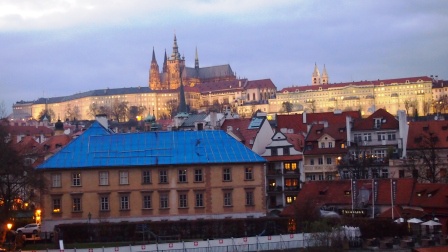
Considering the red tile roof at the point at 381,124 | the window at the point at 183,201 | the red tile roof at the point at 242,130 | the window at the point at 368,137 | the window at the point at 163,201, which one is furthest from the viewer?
the red tile roof at the point at 242,130

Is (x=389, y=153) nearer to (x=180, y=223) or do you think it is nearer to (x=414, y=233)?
(x=414, y=233)

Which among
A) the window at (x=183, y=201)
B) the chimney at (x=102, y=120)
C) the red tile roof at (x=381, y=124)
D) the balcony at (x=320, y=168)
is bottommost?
the window at (x=183, y=201)

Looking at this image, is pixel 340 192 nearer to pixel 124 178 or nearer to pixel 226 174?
pixel 226 174

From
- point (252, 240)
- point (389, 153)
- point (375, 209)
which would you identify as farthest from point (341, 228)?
point (389, 153)

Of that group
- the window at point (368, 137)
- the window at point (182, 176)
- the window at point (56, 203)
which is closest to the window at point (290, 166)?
the window at point (368, 137)

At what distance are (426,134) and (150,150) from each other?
2577cm

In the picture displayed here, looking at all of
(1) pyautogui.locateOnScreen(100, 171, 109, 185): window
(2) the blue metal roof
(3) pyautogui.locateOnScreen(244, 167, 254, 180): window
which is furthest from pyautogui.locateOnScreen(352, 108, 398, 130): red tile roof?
(1) pyautogui.locateOnScreen(100, 171, 109, 185): window

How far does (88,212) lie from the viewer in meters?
50.4

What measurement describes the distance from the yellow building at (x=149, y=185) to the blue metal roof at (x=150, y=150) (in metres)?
0.07

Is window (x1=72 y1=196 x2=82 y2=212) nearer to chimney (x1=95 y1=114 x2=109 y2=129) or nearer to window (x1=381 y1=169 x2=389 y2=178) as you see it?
chimney (x1=95 y1=114 x2=109 y2=129)

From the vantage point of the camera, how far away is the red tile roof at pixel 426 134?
212ft

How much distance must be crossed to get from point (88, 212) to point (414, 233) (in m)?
20.6

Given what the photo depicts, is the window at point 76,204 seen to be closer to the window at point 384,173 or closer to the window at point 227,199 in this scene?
the window at point 227,199

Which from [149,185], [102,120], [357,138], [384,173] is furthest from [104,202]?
[357,138]
